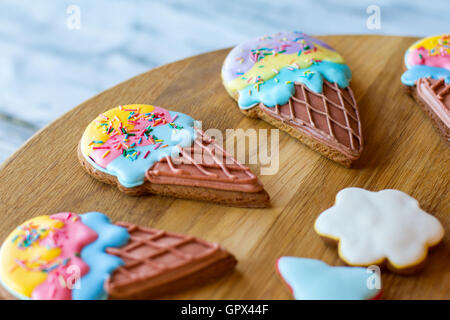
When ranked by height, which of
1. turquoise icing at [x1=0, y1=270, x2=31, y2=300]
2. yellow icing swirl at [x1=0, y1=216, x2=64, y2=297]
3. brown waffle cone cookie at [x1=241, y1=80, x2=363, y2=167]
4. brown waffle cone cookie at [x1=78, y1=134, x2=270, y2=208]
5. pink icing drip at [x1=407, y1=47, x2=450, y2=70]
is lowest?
turquoise icing at [x1=0, y1=270, x2=31, y2=300]

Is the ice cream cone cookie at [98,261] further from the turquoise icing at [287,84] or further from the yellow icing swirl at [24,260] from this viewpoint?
the turquoise icing at [287,84]

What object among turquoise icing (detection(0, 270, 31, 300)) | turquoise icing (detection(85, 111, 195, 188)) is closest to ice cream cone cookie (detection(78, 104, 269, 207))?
turquoise icing (detection(85, 111, 195, 188))

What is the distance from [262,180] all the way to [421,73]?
1218mm

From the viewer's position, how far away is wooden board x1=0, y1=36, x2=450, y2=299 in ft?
7.69

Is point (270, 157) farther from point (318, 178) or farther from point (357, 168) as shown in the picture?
point (357, 168)

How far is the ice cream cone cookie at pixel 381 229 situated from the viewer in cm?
227

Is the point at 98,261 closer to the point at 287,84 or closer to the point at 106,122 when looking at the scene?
the point at 106,122

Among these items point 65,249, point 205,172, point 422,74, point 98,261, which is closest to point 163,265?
point 98,261

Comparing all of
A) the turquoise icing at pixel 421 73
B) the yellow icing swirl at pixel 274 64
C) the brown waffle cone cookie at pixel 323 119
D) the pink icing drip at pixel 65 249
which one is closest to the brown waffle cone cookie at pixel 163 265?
the pink icing drip at pixel 65 249

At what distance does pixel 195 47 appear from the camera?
5.22 metres

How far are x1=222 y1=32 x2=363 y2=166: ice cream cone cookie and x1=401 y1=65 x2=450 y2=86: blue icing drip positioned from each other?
13.4 inches

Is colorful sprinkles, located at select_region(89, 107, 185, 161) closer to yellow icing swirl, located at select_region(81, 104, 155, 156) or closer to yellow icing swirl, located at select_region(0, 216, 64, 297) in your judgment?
yellow icing swirl, located at select_region(81, 104, 155, 156)

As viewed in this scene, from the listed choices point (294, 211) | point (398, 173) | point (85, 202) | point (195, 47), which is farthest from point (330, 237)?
point (195, 47)

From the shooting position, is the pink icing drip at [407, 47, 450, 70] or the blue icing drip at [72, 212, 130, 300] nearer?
the blue icing drip at [72, 212, 130, 300]
